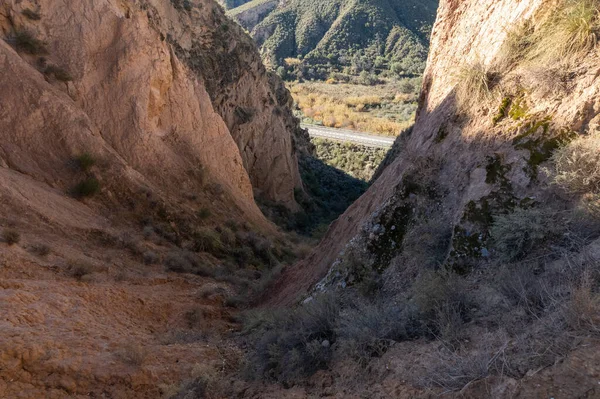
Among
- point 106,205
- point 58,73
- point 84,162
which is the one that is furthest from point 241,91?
point 106,205

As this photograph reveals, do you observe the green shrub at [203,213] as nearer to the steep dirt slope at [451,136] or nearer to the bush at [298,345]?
the steep dirt slope at [451,136]

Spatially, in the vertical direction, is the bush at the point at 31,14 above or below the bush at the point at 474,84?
above

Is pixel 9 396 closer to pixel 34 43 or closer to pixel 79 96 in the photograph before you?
pixel 79 96

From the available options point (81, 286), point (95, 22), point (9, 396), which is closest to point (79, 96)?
point (95, 22)

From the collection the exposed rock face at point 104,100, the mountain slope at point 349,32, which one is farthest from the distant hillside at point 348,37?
the exposed rock face at point 104,100

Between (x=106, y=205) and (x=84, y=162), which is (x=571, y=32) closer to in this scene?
A: (x=106, y=205)

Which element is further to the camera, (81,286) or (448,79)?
(448,79)

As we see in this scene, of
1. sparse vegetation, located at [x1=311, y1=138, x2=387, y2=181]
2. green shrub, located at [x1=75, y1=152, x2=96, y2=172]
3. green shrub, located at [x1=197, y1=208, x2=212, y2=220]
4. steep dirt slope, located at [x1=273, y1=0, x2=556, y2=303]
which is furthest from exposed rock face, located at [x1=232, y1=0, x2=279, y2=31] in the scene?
steep dirt slope, located at [x1=273, y1=0, x2=556, y2=303]
